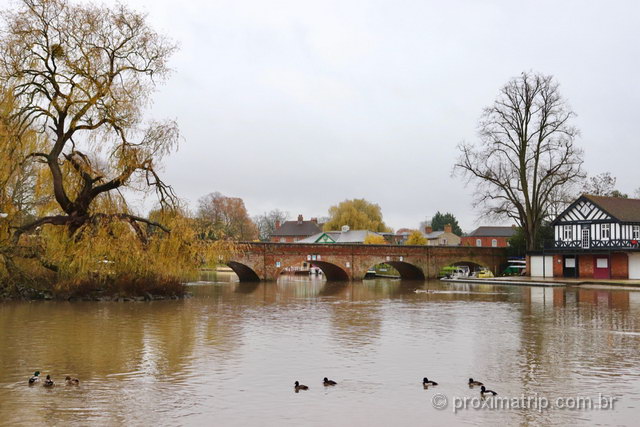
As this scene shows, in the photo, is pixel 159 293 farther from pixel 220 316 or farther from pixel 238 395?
pixel 238 395

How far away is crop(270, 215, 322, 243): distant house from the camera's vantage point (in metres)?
101

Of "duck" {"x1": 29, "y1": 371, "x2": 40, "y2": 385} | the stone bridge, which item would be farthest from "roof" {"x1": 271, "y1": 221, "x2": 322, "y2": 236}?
"duck" {"x1": 29, "y1": 371, "x2": 40, "y2": 385}

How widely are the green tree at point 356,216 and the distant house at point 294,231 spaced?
6299 millimetres

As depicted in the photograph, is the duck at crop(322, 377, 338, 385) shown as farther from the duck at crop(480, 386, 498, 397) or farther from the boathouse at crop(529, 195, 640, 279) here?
the boathouse at crop(529, 195, 640, 279)

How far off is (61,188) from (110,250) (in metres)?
2.88

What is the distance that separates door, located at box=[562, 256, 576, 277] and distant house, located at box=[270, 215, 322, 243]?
55.5 metres

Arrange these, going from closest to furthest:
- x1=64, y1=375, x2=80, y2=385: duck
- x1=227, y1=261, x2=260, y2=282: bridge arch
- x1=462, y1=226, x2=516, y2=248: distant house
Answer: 1. x1=64, y1=375, x2=80, y2=385: duck
2. x1=227, y1=261, x2=260, y2=282: bridge arch
3. x1=462, y1=226, x2=516, y2=248: distant house

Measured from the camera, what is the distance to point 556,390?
410 inches

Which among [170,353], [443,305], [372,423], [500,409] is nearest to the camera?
[372,423]

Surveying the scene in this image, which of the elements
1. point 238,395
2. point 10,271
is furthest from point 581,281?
point 238,395

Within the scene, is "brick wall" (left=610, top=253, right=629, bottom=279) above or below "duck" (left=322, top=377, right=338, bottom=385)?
above

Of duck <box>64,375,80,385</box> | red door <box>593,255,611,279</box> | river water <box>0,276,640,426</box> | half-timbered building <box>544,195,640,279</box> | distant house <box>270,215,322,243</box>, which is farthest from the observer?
distant house <box>270,215,322,243</box>

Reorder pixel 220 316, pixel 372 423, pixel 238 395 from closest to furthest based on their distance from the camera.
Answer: pixel 372 423, pixel 238 395, pixel 220 316

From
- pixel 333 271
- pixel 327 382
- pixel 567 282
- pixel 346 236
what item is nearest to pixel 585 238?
→ pixel 567 282
